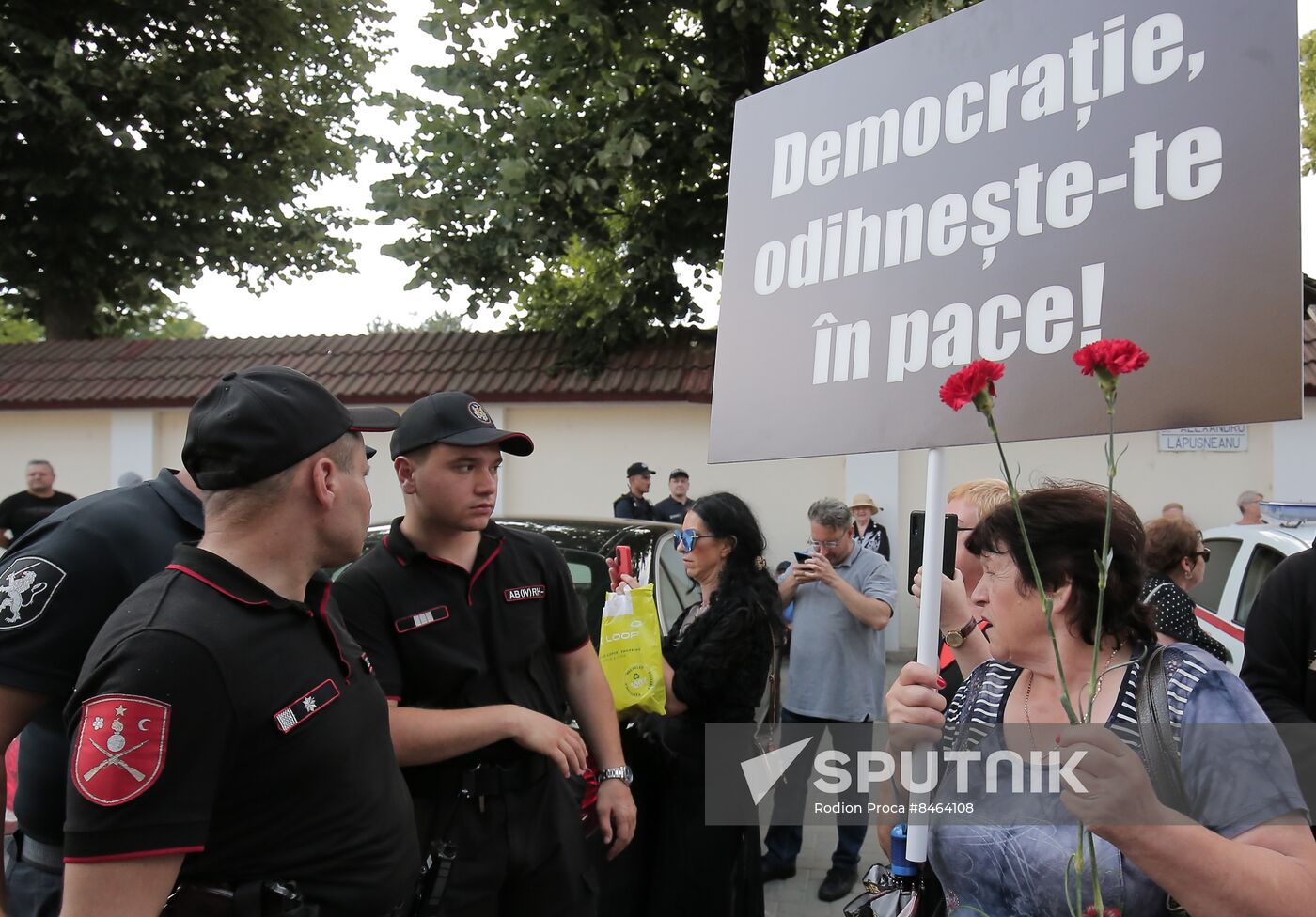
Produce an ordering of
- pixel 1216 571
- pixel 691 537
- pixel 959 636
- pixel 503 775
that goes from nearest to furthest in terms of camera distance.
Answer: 1. pixel 503 775
2. pixel 959 636
3. pixel 691 537
4. pixel 1216 571

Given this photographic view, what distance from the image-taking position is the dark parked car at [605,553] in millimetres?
4184

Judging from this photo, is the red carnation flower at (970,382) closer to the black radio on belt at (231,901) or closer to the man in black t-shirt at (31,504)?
the black radio on belt at (231,901)

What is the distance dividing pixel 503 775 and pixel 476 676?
259 millimetres

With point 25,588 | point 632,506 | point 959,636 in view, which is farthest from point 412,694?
point 632,506

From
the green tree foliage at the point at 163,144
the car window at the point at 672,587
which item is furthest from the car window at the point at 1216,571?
the green tree foliage at the point at 163,144

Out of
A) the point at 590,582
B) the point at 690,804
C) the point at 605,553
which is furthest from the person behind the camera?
the point at 605,553

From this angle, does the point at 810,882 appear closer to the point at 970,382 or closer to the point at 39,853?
the point at 39,853

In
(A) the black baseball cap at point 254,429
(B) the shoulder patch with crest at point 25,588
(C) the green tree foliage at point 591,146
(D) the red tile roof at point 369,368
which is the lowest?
(B) the shoulder patch with crest at point 25,588

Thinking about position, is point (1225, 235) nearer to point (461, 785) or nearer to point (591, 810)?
point (461, 785)

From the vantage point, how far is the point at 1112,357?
1345mm

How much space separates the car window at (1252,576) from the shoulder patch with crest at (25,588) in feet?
20.1

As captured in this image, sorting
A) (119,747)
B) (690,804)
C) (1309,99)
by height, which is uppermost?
(1309,99)

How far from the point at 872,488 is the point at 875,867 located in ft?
30.4

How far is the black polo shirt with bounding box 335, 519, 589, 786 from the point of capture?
249 cm
